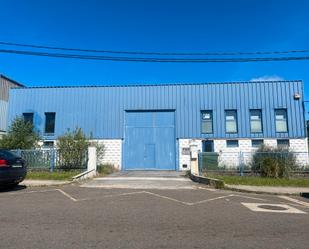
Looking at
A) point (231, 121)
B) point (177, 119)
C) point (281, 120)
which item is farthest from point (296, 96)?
point (177, 119)

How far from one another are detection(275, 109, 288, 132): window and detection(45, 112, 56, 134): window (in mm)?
18279

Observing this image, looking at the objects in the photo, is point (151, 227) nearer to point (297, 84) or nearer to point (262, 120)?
point (262, 120)

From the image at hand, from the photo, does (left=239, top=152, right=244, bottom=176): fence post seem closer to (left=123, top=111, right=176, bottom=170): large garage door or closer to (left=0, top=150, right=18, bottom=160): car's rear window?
(left=123, top=111, right=176, bottom=170): large garage door

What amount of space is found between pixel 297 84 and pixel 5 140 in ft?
72.1

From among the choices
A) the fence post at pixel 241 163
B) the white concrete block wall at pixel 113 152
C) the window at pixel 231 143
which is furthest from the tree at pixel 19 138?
the window at pixel 231 143

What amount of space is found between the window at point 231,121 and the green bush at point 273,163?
27.2 ft

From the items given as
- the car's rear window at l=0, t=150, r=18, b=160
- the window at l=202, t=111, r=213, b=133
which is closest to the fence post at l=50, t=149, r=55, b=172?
the car's rear window at l=0, t=150, r=18, b=160

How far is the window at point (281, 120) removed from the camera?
83.5ft

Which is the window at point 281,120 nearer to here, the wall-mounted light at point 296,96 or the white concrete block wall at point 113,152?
the wall-mounted light at point 296,96

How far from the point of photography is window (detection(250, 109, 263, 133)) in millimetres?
25656

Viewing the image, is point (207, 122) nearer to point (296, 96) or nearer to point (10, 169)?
point (296, 96)

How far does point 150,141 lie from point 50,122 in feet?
28.9

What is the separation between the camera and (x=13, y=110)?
2800cm

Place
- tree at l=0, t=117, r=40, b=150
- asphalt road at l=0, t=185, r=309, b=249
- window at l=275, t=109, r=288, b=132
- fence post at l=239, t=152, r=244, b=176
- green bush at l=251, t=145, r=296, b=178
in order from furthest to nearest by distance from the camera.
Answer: window at l=275, t=109, r=288, b=132 → tree at l=0, t=117, r=40, b=150 → fence post at l=239, t=152, r=244, b=176 → green bush at l=251, t=145, r=296, b=178 → asphalt road at l=0, t=185, r=309, b=249
